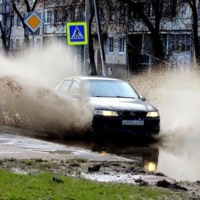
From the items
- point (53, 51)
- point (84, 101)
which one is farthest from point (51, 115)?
point (53, 51)

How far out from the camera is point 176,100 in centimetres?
1911

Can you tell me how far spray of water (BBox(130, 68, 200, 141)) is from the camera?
580 inches

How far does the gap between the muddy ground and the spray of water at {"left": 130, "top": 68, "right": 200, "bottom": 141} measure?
4.84 metres

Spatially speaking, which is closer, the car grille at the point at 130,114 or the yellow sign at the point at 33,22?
the car grille at the point at 130,114

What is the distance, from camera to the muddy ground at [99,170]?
7.94 m

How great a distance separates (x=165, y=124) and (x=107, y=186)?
25.8 feet

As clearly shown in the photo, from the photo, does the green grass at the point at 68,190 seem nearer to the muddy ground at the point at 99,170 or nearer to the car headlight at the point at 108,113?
the muddy ground at the point at 99,170

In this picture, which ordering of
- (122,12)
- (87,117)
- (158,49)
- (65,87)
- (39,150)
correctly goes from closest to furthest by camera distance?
(39,150)
(87,117)
(65,87)
(122,12)
(158,49)

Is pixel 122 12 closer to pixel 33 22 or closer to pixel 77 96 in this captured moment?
pixel 33 22

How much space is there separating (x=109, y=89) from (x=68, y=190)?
316 inches

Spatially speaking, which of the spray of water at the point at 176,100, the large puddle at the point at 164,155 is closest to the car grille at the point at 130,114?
the large puddle at the point at 164,155

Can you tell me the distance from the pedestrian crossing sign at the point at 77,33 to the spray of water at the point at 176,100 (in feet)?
8.87

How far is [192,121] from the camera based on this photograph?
15.5 metres

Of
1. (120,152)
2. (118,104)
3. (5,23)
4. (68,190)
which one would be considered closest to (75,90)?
(118,104)
